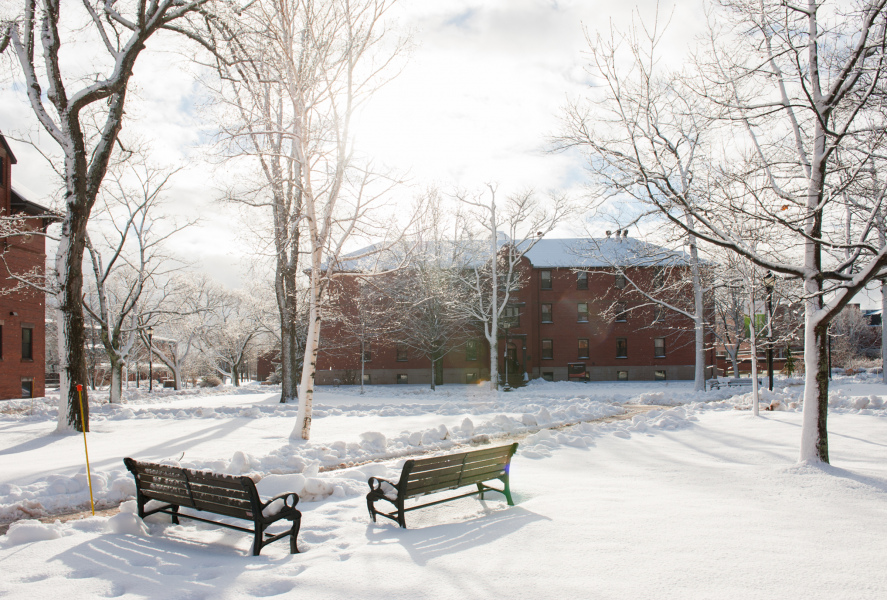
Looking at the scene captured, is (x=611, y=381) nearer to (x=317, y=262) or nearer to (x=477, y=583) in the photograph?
(x=317, y=262)

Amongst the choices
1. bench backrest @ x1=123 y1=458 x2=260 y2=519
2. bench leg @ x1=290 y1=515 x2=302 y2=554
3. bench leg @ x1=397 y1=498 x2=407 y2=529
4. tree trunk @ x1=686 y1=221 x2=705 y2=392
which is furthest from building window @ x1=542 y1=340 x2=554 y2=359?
bench leg @ x1=290 y1=515 x2=302 y2=554

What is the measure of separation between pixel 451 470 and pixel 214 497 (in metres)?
2.62

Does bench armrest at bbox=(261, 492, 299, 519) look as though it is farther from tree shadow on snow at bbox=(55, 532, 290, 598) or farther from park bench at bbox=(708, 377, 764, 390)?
park bench at bbox=(708, 377, 764, 390)

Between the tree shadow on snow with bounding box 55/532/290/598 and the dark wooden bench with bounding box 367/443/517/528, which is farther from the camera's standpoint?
the dark wooden bench with bounding box 367/443/517/528

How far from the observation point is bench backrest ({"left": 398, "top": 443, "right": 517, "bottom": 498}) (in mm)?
5855

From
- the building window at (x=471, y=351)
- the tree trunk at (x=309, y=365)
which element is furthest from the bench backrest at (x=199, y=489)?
the building window at (x=471, y=351)

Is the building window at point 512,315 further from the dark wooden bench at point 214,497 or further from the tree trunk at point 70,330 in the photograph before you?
the dark wooden bench at point 214,497

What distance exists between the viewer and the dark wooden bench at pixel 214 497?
5.09m

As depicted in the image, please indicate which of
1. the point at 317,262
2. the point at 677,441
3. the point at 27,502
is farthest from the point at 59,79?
the point at 677,441

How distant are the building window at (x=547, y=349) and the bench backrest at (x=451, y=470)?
36.2m

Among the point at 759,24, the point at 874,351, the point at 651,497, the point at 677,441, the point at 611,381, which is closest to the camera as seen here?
the point at 651,497

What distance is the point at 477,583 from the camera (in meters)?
4.11

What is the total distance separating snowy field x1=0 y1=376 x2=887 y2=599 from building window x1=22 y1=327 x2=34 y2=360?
1844cm

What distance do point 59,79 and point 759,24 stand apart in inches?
640
